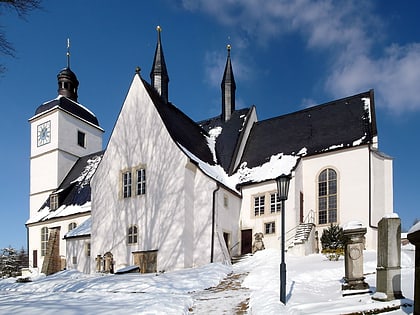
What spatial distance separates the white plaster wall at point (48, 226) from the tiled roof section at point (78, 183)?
4.99ft

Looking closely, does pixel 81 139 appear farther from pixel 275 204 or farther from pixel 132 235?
pixel 275 204

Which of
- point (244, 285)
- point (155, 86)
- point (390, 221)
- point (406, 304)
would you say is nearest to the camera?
point (406, 304)

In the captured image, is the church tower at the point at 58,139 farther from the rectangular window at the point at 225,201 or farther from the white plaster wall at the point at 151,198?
the rectangular window at the point at 225,201

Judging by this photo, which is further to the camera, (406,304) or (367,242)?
(367,242)

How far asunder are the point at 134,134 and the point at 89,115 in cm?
1976

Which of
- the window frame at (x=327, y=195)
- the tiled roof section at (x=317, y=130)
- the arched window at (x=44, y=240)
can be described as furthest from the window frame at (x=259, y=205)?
the arched window at (x=44, y=240)

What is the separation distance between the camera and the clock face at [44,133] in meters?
40.2

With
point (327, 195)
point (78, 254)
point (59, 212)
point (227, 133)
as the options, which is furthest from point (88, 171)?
point (327, 195)

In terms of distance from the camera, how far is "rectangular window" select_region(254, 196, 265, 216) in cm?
2516

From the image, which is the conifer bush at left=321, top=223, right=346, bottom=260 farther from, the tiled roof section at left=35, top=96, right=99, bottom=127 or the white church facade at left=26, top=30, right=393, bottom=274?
the tiled roof section at left=35, top=96, right=99, bottom=127

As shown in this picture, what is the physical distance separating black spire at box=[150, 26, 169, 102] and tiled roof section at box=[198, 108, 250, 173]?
4.34m

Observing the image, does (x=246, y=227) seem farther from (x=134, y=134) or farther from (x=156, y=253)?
(x=134, y=134)

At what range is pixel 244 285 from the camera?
48.3 ft

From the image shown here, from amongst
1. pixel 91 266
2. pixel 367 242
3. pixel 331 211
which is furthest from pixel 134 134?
pixel 367 242
